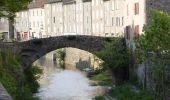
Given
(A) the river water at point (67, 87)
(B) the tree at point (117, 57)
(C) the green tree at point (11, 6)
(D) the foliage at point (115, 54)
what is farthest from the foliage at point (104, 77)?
(C) the green tree at point (11, 6)

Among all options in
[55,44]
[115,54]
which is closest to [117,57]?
[115,54]

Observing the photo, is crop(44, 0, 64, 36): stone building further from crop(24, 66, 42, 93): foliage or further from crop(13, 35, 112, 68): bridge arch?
crop(24, 66, 42, 93): foliage

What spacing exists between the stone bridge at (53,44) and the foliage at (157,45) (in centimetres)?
1798

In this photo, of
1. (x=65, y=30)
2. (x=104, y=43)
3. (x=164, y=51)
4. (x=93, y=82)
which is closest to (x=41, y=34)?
(x=65, y=30)

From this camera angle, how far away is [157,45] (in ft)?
114

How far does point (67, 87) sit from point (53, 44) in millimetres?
6823

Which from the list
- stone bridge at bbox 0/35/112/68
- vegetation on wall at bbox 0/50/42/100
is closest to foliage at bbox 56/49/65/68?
vegetation on wall at bbox 0/50/42/100

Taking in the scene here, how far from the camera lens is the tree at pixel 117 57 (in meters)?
53.4

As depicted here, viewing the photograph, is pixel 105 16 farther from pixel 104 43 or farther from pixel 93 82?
pixel 104 43

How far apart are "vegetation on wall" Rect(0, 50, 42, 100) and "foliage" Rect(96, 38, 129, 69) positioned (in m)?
7.27

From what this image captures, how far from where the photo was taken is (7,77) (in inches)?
1323

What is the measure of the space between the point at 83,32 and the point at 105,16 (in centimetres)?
1570

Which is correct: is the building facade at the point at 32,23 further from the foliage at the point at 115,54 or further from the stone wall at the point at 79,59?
the foliage at the point at 115,54

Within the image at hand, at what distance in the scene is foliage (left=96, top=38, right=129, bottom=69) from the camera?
53.3m
